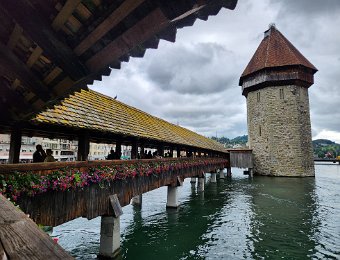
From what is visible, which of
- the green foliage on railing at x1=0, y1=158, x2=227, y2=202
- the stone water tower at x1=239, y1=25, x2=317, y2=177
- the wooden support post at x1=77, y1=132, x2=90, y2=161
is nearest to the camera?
the green foliage on railing at x1=0, y1=158, x2=227, y2=202

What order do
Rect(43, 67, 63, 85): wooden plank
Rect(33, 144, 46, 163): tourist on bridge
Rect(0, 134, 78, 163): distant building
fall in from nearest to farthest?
Rect(43, 67, 63, 85): wooden plank, Rect(33, 144, 46, 163): tourist on bridge, Rect(0, 134, 78, 163): distant building

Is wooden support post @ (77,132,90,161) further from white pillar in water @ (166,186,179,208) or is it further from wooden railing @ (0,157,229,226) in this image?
white pillar in water @ (166,186,179,208)

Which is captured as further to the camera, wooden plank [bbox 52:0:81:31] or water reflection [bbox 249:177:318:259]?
water reflection [bbox 249:177:318:259]

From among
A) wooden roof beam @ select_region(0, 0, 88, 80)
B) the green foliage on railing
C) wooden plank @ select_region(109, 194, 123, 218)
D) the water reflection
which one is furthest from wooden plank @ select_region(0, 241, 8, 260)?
the water reflection

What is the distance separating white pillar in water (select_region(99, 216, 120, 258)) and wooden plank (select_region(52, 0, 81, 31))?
701 cm

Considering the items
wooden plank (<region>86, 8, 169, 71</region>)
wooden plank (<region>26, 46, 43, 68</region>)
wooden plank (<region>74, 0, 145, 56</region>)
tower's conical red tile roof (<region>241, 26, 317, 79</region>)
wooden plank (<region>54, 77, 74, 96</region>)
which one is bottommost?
wooden plank (<region>54, 77, 74, 96</region>)

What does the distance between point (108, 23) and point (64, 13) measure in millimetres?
422

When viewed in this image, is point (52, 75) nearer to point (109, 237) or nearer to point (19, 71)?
point (19, 71)

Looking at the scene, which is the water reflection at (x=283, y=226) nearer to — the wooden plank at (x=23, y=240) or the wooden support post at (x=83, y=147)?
the wooden support post at (x=83, y=147)

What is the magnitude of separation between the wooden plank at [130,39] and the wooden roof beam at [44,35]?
20 centimetres

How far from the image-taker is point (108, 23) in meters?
2.28

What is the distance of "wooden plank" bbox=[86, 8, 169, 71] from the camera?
213 centimetres

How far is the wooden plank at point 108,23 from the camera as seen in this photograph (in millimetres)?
2021

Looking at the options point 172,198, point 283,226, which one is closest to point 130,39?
point 283,226
